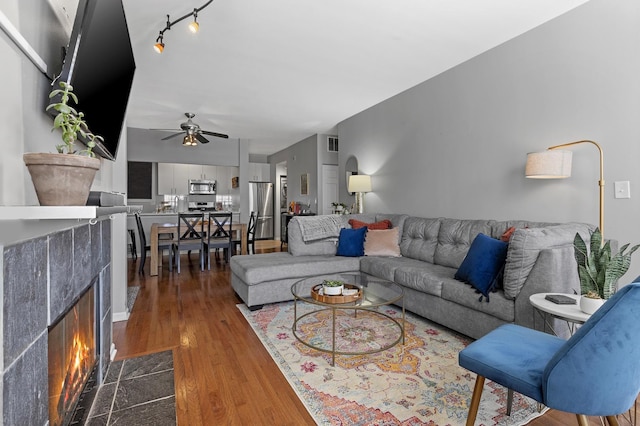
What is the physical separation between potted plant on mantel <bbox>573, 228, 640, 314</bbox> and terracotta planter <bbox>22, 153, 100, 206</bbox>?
228 cm

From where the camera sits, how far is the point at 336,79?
13.9 ft

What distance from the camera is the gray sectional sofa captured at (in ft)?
7.22

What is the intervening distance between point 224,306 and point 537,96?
3.77 m

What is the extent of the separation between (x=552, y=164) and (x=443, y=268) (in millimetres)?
1323

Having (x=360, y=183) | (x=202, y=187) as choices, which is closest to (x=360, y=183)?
(x=360, y=183)

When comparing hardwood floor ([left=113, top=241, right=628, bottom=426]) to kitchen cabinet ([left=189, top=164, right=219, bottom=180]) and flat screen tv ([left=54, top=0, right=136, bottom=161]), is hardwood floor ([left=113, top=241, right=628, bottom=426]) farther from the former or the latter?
kitchen cabinet ([left=189, top=164, right=219, bottom=180])

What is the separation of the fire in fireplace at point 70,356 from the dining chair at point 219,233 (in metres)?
3.43

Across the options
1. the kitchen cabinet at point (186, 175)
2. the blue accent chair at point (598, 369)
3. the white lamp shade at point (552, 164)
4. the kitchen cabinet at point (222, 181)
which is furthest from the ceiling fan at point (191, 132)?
the blue accent chair at point (598, 369)

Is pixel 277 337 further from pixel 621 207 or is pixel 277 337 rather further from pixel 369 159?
pixel 369 159

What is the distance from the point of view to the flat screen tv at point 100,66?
111 cm

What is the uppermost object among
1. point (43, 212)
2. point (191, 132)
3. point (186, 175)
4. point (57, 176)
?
point (191, 132)

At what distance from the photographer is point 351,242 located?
4.03 metres

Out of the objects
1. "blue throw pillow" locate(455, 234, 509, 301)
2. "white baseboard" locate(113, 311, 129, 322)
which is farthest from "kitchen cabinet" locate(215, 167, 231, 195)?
"blue throw pillow" locate(455, 234, 509, 301)

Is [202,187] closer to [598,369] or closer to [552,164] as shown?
[552,164]
